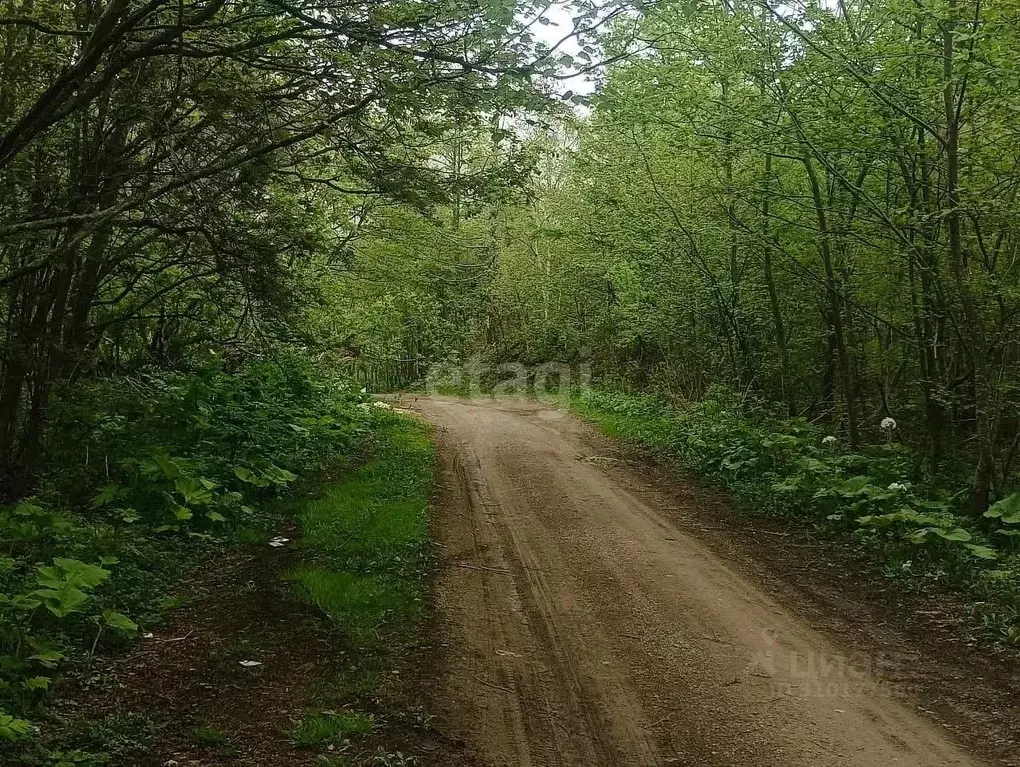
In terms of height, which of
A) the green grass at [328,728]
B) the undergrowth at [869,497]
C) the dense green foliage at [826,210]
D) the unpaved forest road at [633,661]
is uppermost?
the dense green foliage at [826,210]

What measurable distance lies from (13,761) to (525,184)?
763 centimetres

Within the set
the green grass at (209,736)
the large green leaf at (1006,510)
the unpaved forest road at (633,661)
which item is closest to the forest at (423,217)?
the large green leaf at (1006,510)

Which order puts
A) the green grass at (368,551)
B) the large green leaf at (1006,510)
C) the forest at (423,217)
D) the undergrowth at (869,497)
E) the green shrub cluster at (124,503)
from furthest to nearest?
the large green leaf at (1006,510) < the undergrowth at (869,497) < the green grass at (368,551) < the forest at (423,217) < the green shrub cluster at (124,503)

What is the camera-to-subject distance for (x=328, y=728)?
4414mm

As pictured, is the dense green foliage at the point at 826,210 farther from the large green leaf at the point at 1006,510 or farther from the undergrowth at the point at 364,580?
the undergrowth at the point at 364,580

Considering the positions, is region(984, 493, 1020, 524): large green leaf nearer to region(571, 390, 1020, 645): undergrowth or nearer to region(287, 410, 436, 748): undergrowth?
region(571, 390, 1020, 645): undergrowth

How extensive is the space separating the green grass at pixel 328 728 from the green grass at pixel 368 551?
99 centimetres

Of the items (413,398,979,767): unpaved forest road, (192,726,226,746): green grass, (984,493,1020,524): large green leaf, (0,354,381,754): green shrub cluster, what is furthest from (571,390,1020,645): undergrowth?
(0,354,381,754): green shrub cluster

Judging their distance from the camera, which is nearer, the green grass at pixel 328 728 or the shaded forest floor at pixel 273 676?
the shaded forest floor at pixel 273 676

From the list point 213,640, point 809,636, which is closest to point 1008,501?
point 809,636

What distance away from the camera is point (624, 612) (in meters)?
6.52

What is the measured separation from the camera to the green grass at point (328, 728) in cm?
432

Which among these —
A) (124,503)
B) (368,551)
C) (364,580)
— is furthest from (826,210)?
(124,503)

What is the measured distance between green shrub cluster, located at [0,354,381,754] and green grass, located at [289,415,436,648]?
87 centimetres
